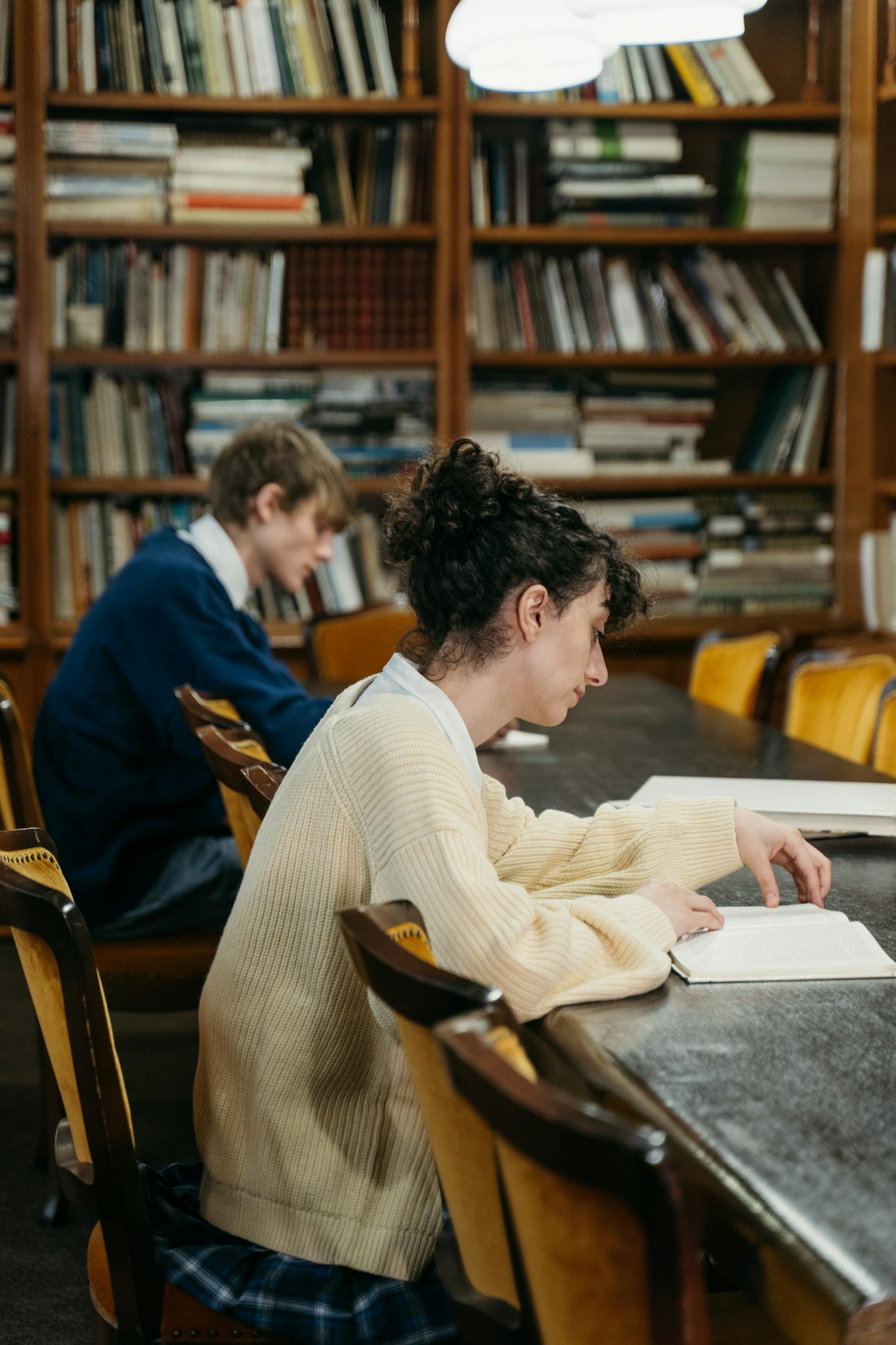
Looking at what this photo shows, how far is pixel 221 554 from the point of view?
258 centimetres

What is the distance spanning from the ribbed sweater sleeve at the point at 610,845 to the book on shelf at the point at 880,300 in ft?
9.71

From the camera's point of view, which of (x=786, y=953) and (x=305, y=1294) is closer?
(x=305, y=1294)

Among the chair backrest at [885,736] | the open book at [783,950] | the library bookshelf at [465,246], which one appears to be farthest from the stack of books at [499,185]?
the open book at [783,950]

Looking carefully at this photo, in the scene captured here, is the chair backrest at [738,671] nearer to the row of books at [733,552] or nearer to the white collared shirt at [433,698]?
the row of books at [733,552]

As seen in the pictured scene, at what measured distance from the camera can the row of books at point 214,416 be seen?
419cm

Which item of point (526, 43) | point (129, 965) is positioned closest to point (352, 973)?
point (129, 965)

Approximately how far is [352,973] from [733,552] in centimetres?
336

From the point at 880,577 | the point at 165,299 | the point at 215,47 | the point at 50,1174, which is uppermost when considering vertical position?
the point at 215,47

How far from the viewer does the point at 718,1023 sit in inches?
45.4

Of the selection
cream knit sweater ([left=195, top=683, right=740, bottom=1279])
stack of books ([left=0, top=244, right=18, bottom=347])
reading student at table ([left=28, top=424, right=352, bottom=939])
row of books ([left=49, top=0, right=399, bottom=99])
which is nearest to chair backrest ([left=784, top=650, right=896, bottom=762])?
reading student at table ([left=28, top=424, right=352, bottom=939])

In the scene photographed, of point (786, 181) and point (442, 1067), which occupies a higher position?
point (786, 181)

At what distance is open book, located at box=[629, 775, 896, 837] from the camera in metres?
1.82

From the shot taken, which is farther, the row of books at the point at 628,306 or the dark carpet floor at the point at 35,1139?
the row of books at the point at 628,306

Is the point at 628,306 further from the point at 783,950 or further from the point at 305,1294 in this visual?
the point at 305,1294
